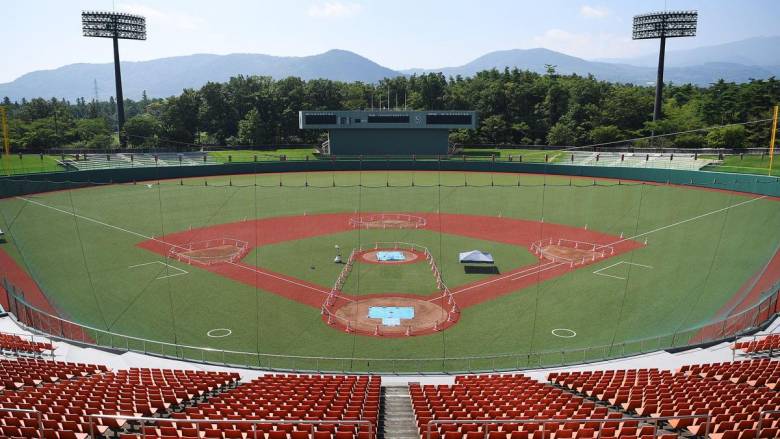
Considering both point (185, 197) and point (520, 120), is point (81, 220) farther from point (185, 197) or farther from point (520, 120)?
point (520, 120)

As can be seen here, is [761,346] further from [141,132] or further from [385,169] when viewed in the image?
[141,132]

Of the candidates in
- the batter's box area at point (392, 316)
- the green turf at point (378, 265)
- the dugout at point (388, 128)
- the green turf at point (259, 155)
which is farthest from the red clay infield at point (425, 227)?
the dugout at point (388, 128)

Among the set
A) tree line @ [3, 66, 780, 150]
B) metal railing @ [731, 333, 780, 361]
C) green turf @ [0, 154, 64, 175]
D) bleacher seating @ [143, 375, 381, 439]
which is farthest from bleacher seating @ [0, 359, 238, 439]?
tree line @ [3, 66, 780, 150]

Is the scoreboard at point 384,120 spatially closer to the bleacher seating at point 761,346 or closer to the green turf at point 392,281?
the green turf at point 392,281

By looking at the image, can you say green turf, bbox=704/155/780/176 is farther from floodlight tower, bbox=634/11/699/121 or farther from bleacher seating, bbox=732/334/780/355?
bleacher seating, bbox=732/334/780/355

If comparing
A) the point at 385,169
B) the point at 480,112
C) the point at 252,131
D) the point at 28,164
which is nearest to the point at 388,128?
the point at 385,169

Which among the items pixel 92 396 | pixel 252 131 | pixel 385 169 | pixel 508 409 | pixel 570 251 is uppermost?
pixel 252 131
